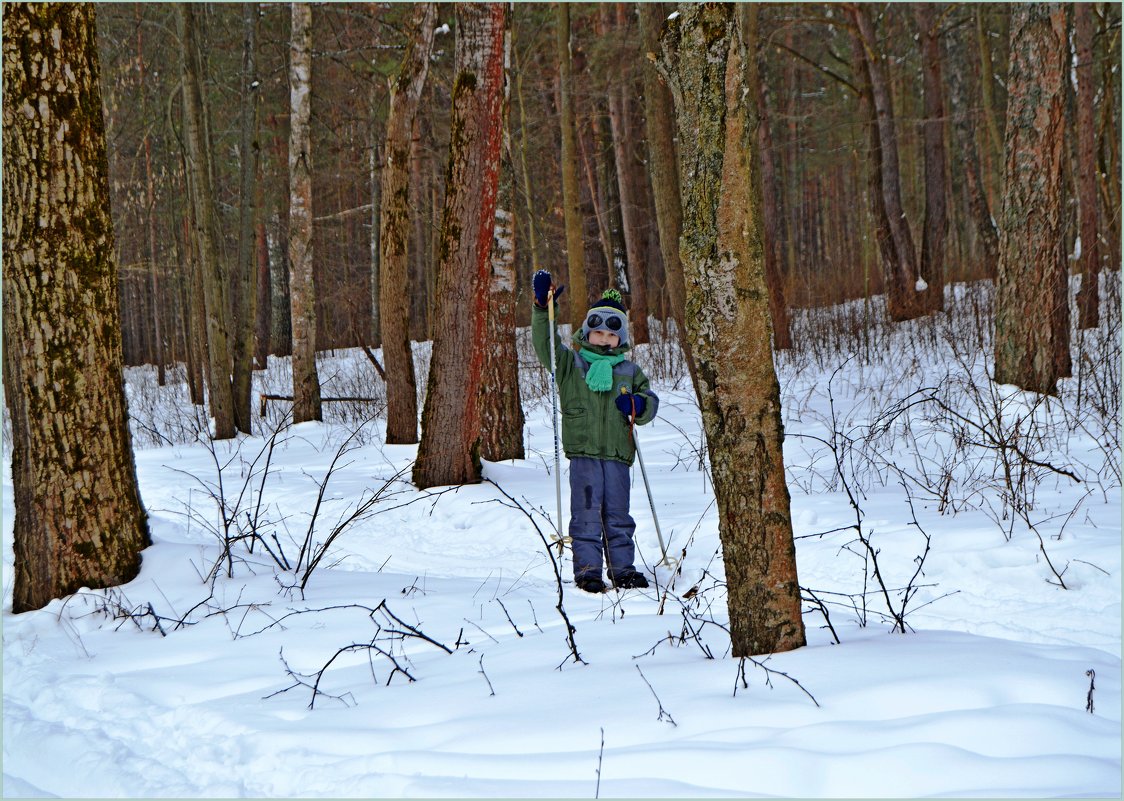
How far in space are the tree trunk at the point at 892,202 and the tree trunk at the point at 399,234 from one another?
27.3ft

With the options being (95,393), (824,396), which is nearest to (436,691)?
(95,393)

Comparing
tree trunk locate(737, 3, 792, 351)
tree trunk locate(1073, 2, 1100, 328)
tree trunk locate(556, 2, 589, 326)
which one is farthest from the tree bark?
tree trunk locate(1073, 2, 1100, 328)

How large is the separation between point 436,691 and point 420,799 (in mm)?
699

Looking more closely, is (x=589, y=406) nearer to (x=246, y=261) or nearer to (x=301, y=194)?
(x=301, y=194)

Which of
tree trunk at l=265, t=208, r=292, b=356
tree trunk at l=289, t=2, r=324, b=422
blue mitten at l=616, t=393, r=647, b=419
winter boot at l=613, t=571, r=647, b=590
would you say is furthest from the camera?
tree trunk at l=265, t=208, r=292, b=356

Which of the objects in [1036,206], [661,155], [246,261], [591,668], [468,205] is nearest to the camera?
[591,668]

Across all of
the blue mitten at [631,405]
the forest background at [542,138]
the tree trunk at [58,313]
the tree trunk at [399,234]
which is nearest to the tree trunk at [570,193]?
the forest background at [542,138]

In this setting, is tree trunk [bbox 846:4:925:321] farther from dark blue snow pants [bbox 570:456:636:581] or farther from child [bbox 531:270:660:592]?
dark blue snow pants [bbox 570:456:636:581]

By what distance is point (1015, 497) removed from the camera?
4.57 meters

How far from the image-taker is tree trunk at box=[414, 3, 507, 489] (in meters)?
6.27

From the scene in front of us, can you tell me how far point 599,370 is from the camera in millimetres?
4520

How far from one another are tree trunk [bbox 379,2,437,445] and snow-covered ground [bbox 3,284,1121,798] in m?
2.77

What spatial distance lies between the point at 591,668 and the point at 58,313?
2920 millimetres

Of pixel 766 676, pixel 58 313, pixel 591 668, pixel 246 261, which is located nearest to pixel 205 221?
pixel 246 261
